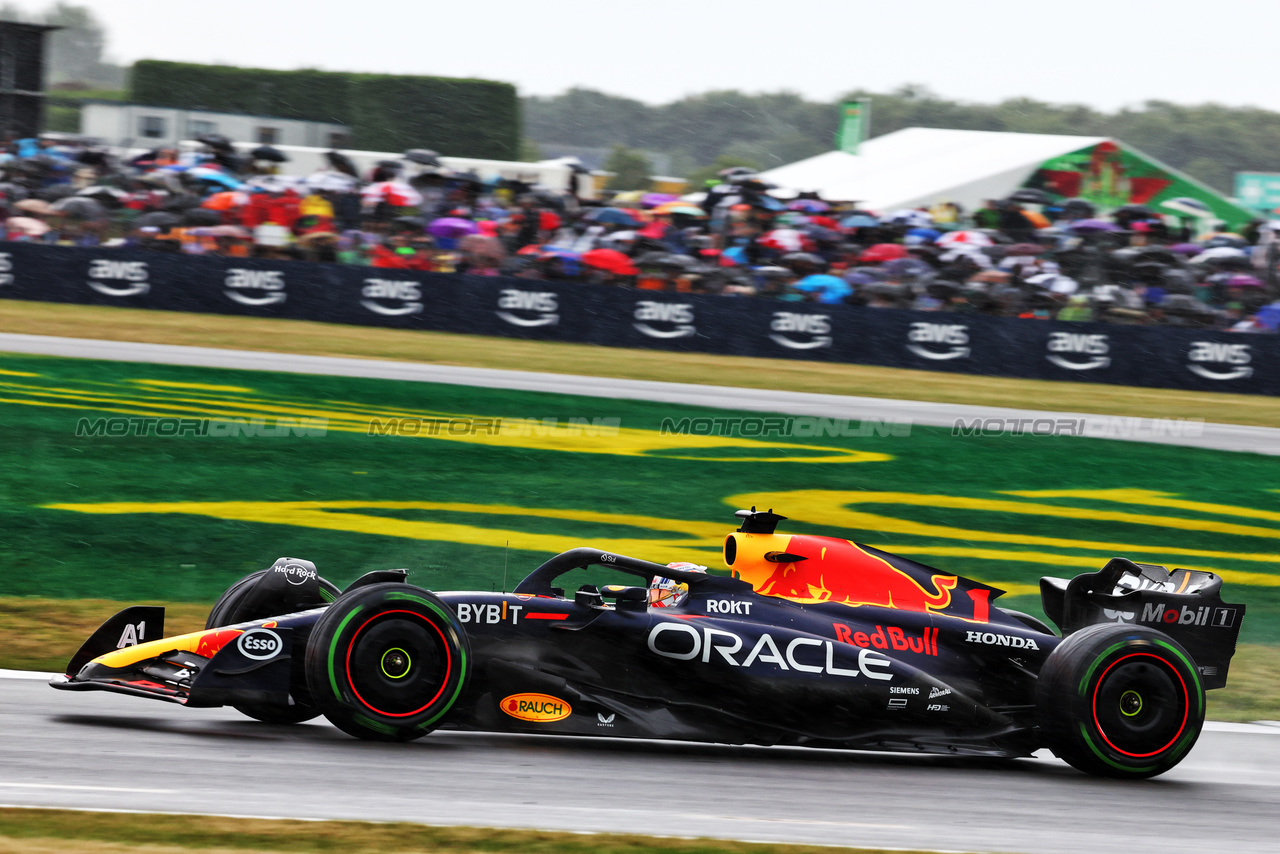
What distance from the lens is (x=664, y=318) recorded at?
24.2 meters

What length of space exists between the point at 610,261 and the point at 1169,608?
62.7ft

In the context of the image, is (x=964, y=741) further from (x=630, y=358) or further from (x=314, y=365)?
(x=630, y=358)

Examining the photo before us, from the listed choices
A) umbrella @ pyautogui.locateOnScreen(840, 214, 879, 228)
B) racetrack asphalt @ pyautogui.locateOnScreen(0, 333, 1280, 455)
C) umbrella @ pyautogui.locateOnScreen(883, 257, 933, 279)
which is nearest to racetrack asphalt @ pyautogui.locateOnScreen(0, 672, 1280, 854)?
racetrack asphalt @ pyautogui.locateOnScreen(0, 333, 1280, 455)

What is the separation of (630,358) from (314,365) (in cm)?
522

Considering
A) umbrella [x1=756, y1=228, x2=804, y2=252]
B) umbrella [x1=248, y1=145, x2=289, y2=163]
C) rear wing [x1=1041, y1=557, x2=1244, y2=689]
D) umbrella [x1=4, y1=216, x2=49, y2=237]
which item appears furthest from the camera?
umbrella [x1=248, y1=145, x2=289, y2=163]

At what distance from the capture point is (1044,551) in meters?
12.7

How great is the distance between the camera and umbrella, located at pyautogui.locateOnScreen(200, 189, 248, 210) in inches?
1059

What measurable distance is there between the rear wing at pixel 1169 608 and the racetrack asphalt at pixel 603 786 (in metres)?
0.59

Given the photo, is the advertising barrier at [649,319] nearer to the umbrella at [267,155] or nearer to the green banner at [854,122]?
the umbrella at [267,155]

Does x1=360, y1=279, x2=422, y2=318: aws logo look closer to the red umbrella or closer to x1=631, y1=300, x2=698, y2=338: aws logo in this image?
x1=631, y1=300, x2=698, y2=338: aws logo

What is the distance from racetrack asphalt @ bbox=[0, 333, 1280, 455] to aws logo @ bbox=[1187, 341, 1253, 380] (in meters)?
3.49

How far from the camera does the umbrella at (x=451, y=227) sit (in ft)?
85.9

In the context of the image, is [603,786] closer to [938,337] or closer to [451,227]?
[938,337]

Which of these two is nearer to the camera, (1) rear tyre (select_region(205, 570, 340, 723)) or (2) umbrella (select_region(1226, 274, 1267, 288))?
(1) rear tyre (select_region(205, 570, 340, 723))
